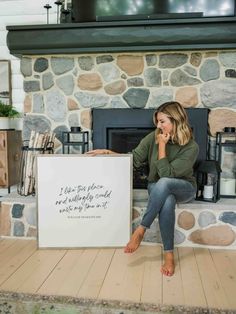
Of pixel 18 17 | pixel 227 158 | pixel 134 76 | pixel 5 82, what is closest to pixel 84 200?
pixel 134 76

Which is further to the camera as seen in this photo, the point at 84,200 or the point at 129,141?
the point at 129,141

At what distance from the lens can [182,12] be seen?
263 cm

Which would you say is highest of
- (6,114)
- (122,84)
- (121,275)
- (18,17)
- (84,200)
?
(18,17)

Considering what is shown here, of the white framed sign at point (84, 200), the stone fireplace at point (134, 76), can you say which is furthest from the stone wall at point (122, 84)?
the white framed sign at point (84, 200)

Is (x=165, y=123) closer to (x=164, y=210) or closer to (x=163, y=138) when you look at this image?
(x=163, y=138)

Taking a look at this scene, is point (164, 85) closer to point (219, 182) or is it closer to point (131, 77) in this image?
point (131, 77)

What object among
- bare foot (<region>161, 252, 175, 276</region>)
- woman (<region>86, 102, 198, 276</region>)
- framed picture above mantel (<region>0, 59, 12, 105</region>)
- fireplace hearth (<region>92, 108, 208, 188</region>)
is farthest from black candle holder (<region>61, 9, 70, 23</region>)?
bare foot (<region>161, 252, 175, 276</region>)

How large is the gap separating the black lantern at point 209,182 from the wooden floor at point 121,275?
0.40m

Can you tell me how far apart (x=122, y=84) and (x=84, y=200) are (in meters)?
1.04

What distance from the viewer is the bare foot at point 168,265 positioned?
2014mm

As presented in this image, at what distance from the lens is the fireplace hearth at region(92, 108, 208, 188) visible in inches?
107

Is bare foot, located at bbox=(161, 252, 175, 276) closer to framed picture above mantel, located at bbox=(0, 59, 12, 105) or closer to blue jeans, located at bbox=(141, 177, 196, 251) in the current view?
blue jeans, located at bbox=(141, 177, 196, 251)

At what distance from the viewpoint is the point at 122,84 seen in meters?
2.81

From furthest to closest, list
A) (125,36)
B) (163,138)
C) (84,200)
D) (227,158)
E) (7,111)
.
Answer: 1. (7,111)
2. (227,158)
3. (125,36)
4. (84,200)
5. (163,138)
